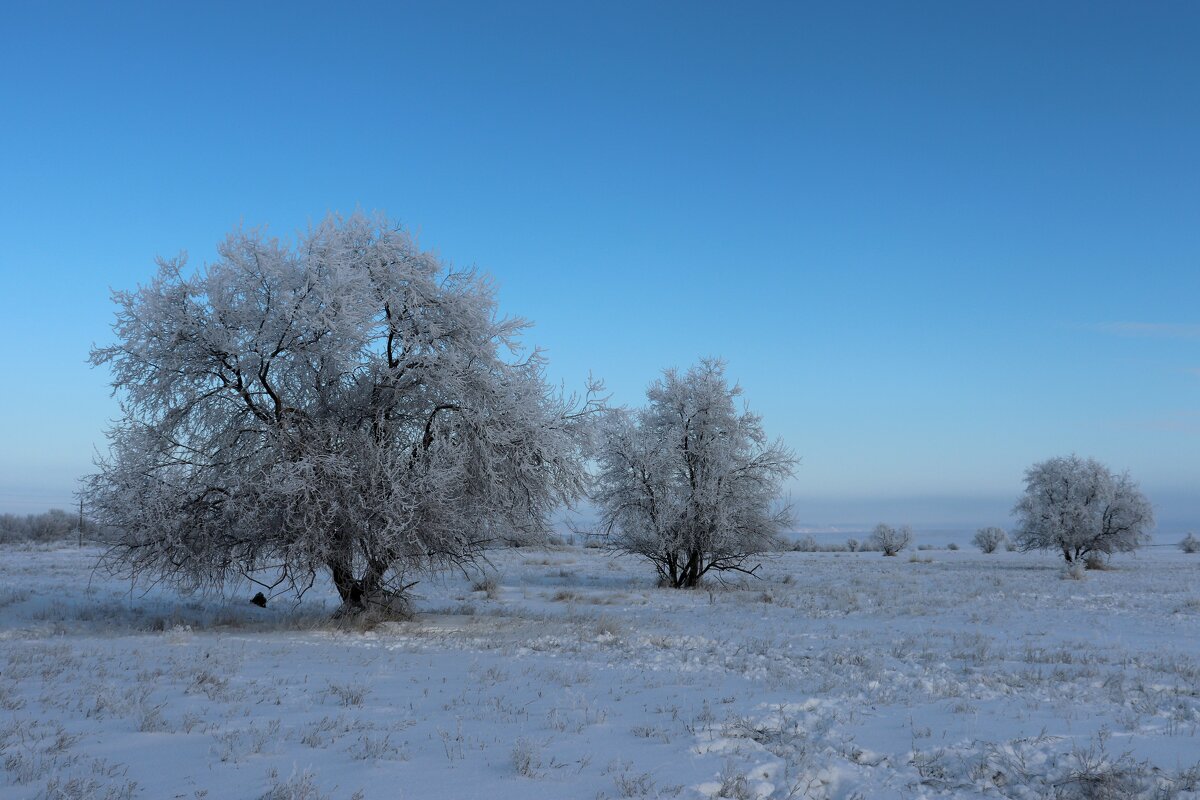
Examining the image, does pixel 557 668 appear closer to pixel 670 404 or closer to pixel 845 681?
pixel 845 681

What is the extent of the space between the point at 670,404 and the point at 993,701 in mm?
20212

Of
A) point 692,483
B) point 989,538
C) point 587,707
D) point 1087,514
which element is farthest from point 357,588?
point 989,538

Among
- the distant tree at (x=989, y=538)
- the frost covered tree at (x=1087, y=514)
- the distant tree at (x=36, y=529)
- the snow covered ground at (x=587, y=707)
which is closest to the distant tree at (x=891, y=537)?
the distant tree at (x=989, y=538)

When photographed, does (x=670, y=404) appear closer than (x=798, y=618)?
No

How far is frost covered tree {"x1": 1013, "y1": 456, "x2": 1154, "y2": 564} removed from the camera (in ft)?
146

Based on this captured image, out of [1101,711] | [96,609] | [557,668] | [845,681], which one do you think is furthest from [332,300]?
[1101,711]

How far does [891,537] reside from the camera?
235 ft

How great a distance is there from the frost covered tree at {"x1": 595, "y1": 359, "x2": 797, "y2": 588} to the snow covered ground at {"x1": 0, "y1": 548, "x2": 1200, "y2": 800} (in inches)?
405

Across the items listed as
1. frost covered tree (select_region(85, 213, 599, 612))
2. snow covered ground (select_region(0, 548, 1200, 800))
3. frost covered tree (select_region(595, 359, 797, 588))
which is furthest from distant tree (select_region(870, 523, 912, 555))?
frost covered tree (select_region(85, 213, 599, 612))

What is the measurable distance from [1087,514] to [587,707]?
155 feet

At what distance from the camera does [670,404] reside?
2812cm

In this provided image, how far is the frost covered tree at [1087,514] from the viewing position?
4444cm

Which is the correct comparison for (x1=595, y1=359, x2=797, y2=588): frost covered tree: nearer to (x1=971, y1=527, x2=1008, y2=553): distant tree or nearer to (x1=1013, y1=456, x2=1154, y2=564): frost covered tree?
(x1=1013, y1=456, x2=1154, y2=564): frost covered tree

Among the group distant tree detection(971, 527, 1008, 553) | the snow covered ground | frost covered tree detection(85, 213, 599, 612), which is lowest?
distant tree detection(971, 527, 1008, 553)
